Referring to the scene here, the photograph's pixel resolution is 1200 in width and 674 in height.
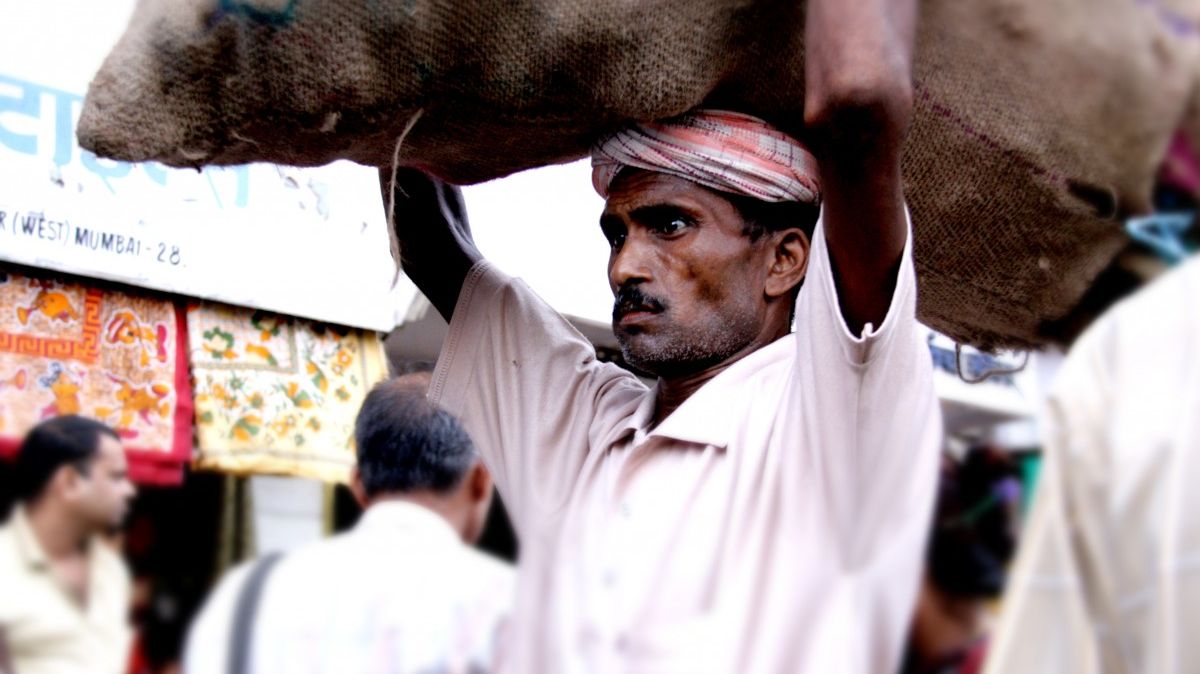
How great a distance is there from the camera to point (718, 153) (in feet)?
5.25

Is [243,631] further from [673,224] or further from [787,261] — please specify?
[787,261]

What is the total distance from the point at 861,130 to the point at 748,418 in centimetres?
42

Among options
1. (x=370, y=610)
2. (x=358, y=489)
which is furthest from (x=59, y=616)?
(x=358, y=489)

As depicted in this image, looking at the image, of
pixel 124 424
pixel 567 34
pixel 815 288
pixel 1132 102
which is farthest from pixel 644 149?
pixel 124 424

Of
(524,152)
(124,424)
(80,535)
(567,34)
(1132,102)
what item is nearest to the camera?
(1132,102)

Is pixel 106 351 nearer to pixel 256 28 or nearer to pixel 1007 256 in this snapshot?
pixel 256 28

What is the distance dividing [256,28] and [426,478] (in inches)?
22.5

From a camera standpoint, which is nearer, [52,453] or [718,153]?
[52,453]

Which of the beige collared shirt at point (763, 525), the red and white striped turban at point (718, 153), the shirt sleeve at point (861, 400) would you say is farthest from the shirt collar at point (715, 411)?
the red and white striped turban at point (718, 153)

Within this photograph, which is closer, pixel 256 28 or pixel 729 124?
pixel 256 28

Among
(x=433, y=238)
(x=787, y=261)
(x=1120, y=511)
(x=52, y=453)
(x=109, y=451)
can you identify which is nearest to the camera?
(x=1120, y=511)

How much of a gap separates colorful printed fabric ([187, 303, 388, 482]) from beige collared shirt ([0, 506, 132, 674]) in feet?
7.34

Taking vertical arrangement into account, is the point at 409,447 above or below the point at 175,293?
below

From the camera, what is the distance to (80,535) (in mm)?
Result: 1261
